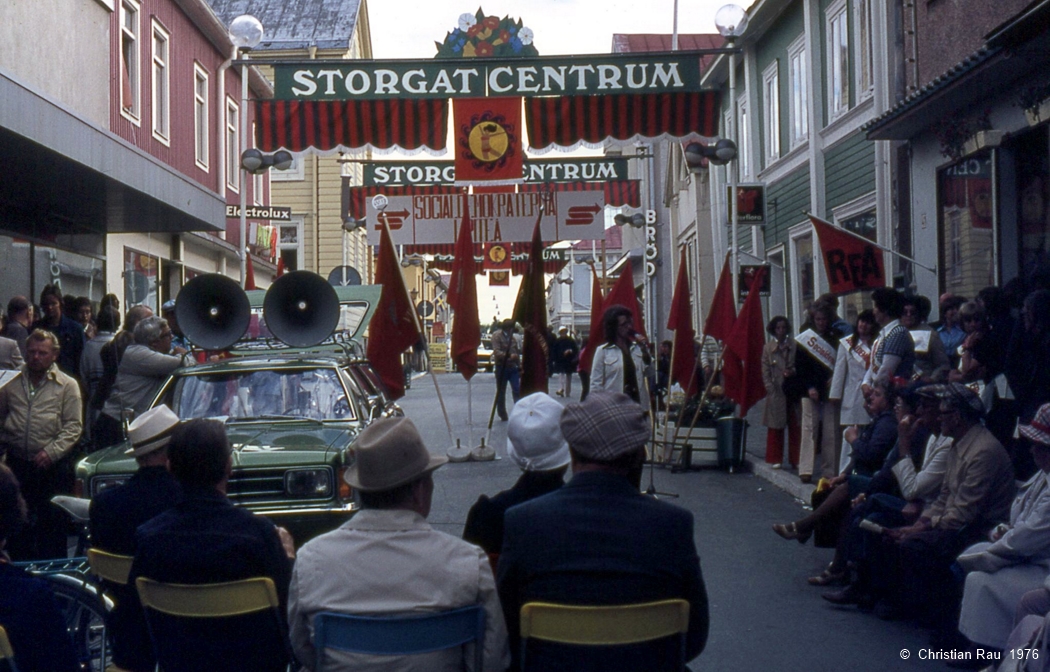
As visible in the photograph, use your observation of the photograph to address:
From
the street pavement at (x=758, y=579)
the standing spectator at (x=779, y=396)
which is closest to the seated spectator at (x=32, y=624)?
the street pavement at (x=758, y=579)

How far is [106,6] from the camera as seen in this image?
17688 millimetres

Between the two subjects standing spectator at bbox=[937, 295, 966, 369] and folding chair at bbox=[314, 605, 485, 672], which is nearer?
folding chair at bbox=[314, 605, 485, 672]

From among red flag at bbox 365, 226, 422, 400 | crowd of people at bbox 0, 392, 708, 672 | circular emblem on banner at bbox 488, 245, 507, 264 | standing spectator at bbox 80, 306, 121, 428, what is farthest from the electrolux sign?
circular emblem on banner at bbox 488, 245, 507, 264

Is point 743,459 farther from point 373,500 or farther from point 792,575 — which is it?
point 373,500

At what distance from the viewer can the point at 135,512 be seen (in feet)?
15.8

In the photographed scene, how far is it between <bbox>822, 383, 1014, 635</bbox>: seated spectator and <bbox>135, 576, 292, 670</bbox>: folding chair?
3861 mm

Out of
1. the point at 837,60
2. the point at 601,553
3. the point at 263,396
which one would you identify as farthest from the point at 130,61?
the point at 601,553

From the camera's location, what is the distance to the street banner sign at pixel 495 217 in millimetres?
16672

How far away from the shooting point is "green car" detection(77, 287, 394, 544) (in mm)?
7844

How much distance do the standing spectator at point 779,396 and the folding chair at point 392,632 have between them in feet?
33.3

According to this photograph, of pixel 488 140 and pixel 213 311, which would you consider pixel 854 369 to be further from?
pixel 488 140

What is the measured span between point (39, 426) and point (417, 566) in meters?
5.64

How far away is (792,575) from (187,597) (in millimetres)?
5445

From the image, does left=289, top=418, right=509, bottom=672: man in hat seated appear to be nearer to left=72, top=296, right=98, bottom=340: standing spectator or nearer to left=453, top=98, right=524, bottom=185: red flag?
left=72, top=296, right=98, bottom=340: standing spectator
